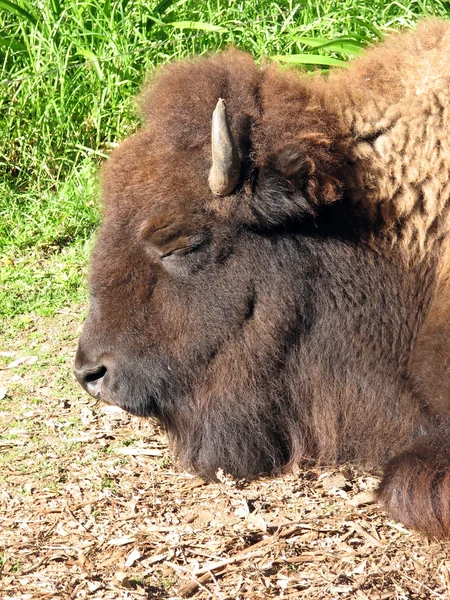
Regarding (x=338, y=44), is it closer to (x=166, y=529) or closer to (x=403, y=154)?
(x=403, y=154)

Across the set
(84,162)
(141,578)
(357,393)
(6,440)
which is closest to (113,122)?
(84,162)

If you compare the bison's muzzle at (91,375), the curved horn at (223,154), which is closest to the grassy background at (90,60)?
the bison's muzzle at (91,375)

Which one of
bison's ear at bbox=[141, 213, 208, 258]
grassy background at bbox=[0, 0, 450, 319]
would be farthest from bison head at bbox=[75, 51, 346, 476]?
grassy background at bbox=[0, 0, 450, 319]

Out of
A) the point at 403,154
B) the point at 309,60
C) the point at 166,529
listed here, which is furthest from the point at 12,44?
the point at 166,529

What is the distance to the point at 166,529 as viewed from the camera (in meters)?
3.94

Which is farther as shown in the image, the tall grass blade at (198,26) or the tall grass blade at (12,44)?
the tall grass blade at (12,44)

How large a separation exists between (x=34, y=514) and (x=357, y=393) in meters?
1.53

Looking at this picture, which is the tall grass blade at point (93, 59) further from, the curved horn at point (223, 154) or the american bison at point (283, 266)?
the curved horn at point (223, 154)

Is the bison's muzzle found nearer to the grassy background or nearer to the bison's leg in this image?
the bison's leg

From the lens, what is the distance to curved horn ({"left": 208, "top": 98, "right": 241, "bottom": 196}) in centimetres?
381

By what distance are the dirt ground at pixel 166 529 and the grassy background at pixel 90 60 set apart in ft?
8.24

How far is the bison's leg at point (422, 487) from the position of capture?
147 inches

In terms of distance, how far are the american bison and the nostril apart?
1cm

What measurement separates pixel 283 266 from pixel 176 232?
1.60 feet
